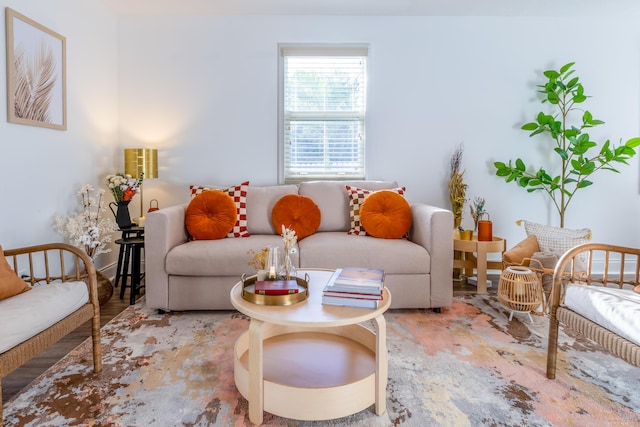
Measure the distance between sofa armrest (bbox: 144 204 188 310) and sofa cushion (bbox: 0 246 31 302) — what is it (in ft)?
2.98

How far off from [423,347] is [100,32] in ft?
11.8

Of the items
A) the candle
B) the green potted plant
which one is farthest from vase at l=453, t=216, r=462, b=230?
the green potted plant

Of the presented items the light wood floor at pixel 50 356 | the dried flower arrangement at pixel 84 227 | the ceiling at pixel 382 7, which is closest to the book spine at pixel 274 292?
the light wood floor at pixel 50 356

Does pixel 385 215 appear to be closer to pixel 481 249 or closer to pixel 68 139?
pixel 481 249

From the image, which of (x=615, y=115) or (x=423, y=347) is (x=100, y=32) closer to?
(x=423, y=347)

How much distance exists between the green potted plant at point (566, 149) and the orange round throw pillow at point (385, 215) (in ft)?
4.23

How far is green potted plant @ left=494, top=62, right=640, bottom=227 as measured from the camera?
3.56m

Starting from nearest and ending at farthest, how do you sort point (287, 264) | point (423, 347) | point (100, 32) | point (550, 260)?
point (287, 264) → point (423, 347) → point (550, 260) → point (100, 32)

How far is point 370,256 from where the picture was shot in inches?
109

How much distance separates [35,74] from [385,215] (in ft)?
8.52

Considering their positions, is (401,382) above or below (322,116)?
below

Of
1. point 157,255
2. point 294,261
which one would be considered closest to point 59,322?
A: point 157,255

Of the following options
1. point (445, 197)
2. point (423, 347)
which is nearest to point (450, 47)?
point (445, 197)

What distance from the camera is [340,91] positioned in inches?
154
